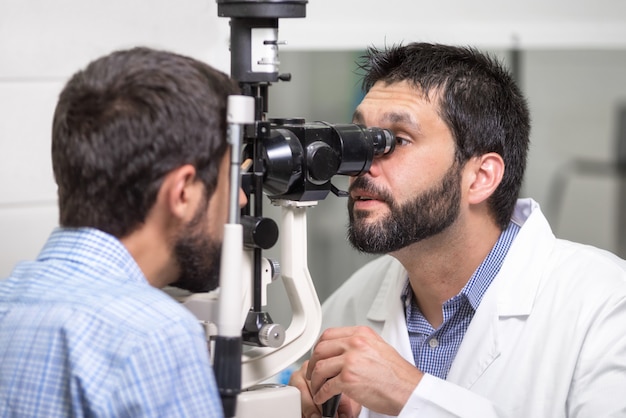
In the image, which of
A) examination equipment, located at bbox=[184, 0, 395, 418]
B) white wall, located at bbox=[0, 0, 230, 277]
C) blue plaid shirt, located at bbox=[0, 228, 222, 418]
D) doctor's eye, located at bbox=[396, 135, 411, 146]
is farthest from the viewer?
white wall, located at bbox=[0, 0, 230, 277]

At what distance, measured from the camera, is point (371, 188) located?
166cm

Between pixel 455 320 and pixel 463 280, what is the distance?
0.08 m

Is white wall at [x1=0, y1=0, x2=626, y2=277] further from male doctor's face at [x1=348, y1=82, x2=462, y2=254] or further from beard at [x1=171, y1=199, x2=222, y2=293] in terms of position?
beard at [x1=171, y1=199, x2=222, y2=293]

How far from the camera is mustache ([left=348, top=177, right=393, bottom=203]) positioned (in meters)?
1.66

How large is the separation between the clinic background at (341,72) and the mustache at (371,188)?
65 cm

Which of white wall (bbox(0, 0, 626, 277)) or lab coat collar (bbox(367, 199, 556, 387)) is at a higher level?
white wall (bbox(0, 0, 626, 277))

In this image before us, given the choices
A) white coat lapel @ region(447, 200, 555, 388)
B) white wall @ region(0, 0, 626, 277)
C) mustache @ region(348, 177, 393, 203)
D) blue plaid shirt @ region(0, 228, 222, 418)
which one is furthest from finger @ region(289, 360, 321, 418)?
white wall @ region(0, 0, 626, 277)

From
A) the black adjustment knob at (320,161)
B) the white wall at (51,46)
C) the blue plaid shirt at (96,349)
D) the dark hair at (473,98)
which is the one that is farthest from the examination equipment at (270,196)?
the white wall at (51,46)

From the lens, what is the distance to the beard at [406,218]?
1662 millimetres

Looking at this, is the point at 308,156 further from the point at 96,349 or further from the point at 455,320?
the point at 455,320

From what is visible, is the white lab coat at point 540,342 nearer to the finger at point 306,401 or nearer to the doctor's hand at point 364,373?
the doctor's hand at point 364,373

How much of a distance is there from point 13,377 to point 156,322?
189 mm

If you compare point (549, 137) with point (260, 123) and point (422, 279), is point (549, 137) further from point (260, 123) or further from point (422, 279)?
point (260, 123)

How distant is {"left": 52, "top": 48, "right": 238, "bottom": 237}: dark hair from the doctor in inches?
22.7
